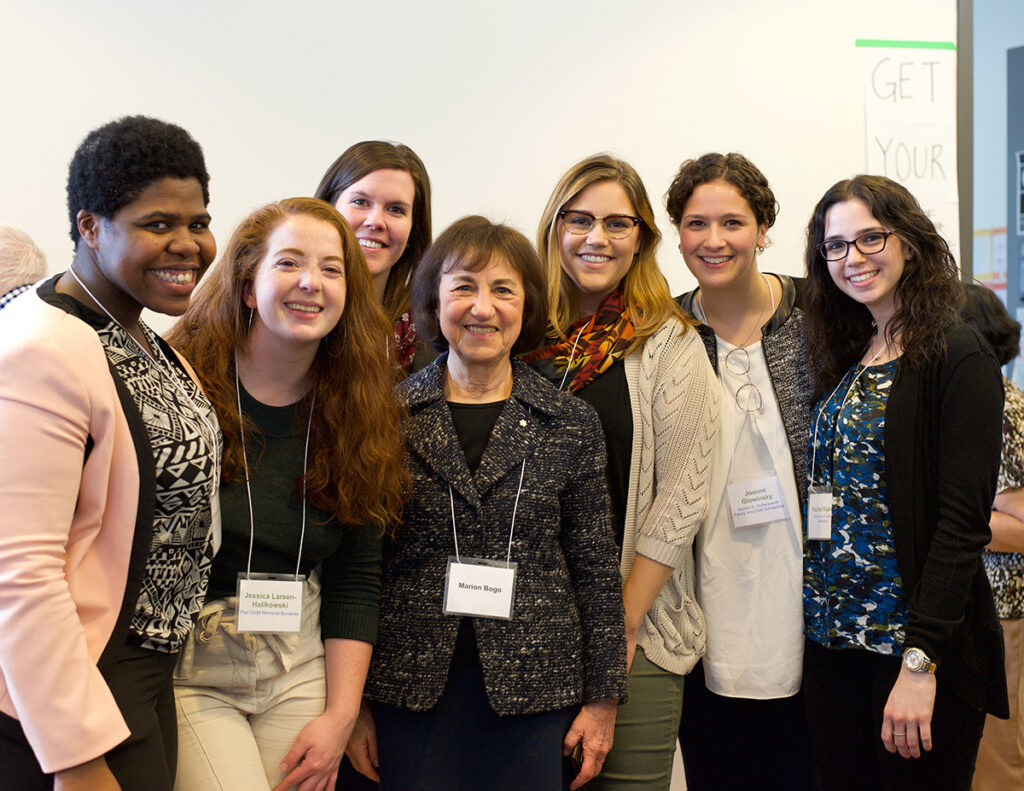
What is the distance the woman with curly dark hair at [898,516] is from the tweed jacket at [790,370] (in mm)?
42

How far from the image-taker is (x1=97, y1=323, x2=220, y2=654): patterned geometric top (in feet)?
4.44

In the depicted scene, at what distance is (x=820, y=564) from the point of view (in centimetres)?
201

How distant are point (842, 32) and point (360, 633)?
9.62ft

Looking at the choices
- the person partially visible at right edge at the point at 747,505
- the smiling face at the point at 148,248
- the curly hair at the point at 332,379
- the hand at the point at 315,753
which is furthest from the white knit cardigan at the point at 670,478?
the smiling face at the point at 148,248

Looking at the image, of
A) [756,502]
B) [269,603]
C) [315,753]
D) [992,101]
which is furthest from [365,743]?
[992,101]

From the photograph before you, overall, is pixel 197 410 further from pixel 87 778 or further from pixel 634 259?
pixel 634 259

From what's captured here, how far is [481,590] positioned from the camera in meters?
Result: 1.67

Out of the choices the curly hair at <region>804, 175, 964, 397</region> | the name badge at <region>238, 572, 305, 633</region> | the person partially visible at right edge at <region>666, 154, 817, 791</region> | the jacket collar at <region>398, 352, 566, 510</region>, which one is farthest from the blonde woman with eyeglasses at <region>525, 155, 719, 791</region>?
the name badge at <region>238, 572, 305, 633</region>

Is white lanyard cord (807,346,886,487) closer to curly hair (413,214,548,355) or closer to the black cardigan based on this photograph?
the black cardigan

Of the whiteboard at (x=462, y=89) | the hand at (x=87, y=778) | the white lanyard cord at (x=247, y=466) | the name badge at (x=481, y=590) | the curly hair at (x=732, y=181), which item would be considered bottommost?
the hand at (x=87, y=778)

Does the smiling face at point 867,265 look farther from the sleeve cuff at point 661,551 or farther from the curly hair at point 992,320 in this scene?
the sleeve cuff at point 661,551

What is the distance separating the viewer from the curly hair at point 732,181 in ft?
7.11

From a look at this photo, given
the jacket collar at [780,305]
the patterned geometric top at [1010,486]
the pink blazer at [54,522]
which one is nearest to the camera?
the pink blazer at [54,522]

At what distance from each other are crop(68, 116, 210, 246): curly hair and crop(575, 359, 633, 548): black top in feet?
3.45
